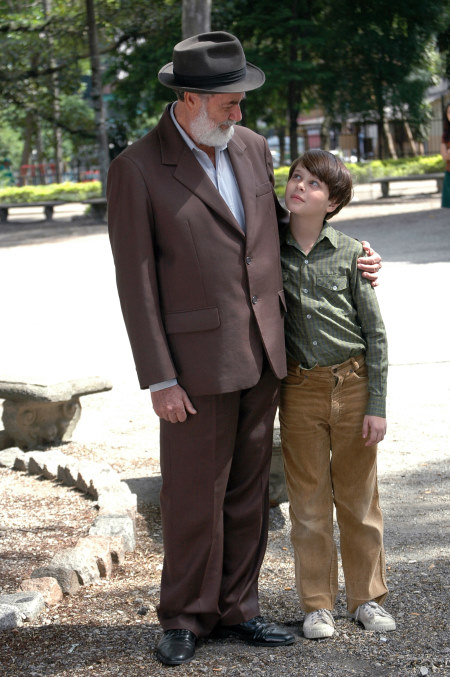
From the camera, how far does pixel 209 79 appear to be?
3.03 m

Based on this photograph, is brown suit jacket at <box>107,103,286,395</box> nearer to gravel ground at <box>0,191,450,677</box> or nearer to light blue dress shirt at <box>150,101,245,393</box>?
light blue dress shirt at <box>150,101,245,393</box>

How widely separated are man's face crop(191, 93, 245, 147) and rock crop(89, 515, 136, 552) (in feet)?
6.40

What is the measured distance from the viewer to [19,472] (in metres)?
5.66

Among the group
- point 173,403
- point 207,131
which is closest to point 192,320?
point 173,403

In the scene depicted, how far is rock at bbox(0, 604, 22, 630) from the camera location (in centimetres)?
347

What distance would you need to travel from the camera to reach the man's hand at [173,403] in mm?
3080

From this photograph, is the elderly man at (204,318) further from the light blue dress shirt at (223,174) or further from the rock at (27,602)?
the rock at (27,602)

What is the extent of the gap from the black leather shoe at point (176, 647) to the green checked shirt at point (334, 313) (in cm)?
95

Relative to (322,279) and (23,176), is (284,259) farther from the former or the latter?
(23,176)

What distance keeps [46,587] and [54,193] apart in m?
27.9

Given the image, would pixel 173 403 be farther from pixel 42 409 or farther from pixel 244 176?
pixel 42 409

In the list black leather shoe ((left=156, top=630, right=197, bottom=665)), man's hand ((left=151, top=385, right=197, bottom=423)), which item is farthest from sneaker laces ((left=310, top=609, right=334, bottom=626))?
man's hand ((left=151, top=385, right=197, bottom=423))

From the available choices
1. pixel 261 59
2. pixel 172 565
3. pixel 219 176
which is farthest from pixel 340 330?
pixel 261 59

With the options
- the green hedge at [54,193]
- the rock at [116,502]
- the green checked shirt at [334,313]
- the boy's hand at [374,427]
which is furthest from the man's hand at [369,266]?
the green hedge at [54,193]
